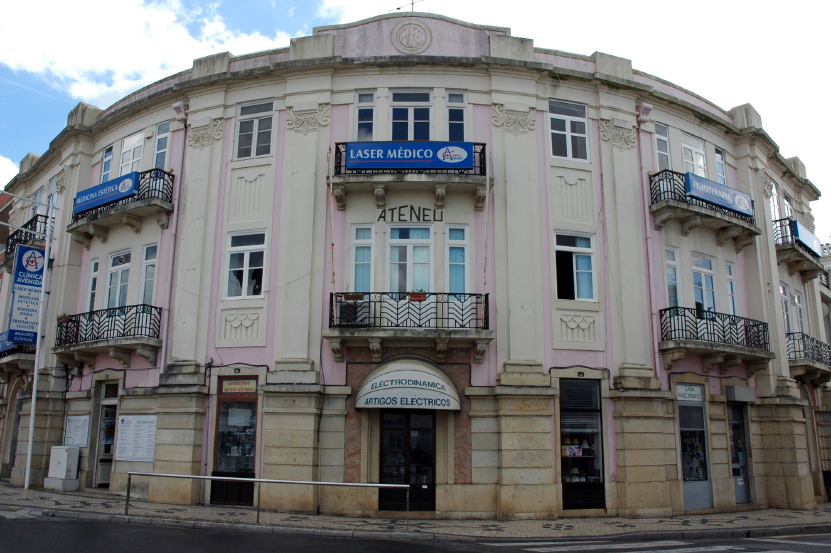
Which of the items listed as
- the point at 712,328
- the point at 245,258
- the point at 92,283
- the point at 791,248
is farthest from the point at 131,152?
the point at 791,248

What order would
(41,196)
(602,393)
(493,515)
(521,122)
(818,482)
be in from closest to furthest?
(493,515), (602,393), (521,122), (818,482), (41,196)

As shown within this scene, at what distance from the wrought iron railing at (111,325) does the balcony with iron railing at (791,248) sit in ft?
66.0

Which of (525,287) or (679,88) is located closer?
(525,287)

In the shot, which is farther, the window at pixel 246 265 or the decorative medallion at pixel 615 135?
the decorative medallion at pixel 615 135

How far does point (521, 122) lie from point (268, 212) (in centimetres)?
738

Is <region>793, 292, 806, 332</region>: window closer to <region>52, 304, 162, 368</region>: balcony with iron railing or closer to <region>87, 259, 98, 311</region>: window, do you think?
Result: <region>52, 304, 162, 368</region>: balcony with iron railing

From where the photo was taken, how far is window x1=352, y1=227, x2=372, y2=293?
55.8 ft

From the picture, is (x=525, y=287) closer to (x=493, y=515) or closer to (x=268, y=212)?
(x=493, y=515)

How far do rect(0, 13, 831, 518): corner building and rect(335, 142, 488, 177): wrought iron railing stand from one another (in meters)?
0.09

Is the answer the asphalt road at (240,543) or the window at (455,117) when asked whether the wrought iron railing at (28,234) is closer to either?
the asphalt road at (240,543)

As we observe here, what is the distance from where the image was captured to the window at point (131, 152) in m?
20.3

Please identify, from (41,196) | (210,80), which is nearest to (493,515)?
(210,80)

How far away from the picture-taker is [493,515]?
15477mm

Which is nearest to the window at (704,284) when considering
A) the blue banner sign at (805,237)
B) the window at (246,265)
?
the blue banner sign at (805,237)
